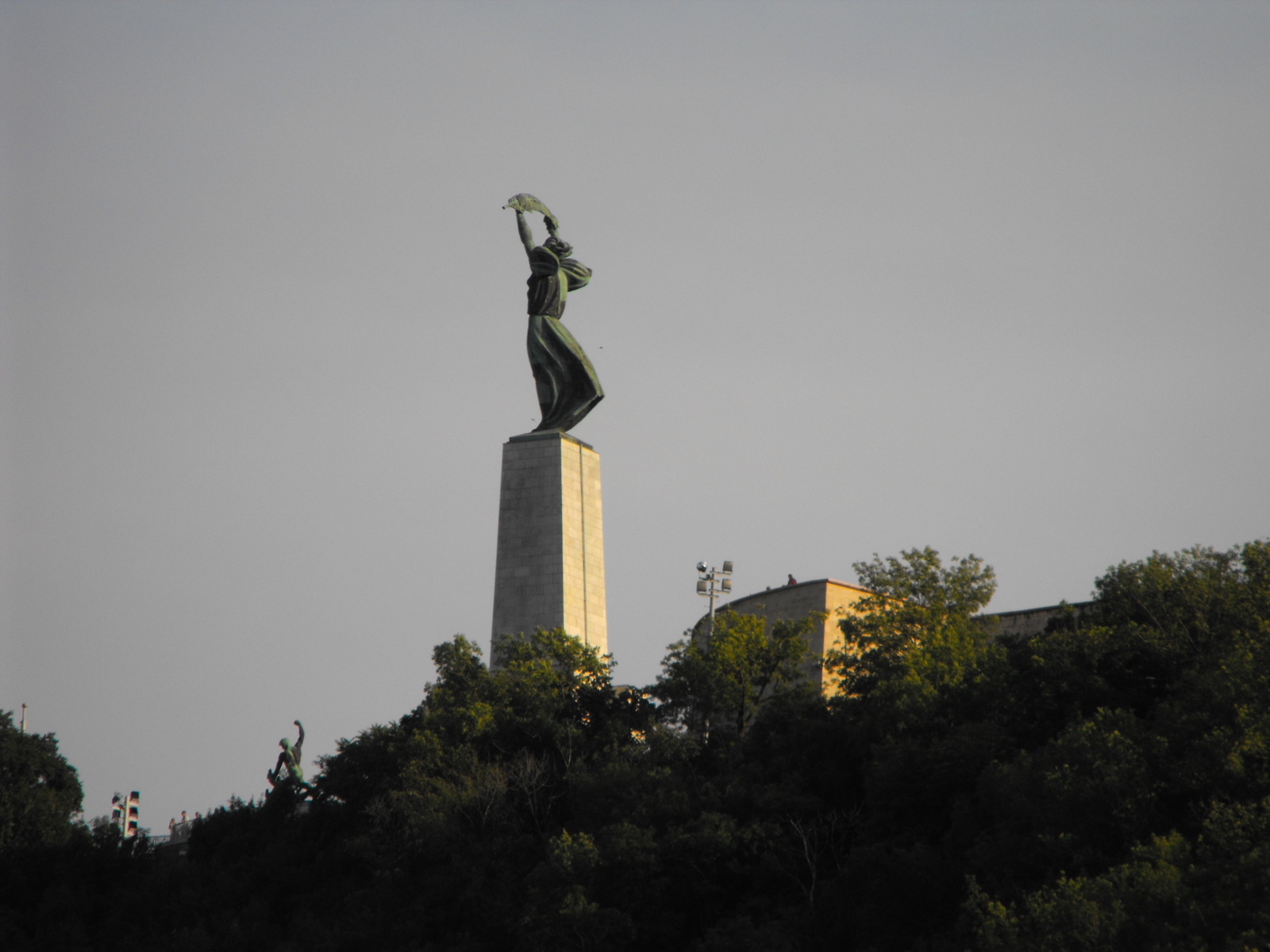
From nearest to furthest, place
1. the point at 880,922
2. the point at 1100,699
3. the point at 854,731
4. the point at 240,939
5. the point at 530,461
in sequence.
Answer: the point at 880,922 < the point at 1100,699 < the point at 854,731 < the point at 240,939 < the point at 530,461

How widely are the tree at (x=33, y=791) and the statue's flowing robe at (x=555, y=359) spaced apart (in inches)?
561

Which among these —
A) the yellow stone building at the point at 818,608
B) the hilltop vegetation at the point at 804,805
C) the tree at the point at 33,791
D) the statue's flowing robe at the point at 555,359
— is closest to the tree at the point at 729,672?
the hilltop vegetation at the point at 804,805

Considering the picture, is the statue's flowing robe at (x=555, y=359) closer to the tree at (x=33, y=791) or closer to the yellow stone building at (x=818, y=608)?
the yellow stone building at (x=818, y=608)

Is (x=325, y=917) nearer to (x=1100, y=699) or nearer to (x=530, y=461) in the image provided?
(x=530, y=461)

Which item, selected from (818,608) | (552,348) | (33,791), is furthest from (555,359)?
(33,791)

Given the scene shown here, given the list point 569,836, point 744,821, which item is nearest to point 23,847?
point 569,836

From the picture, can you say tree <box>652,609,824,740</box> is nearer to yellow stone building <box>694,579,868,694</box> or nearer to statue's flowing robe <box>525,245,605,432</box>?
yellow stone building <box>694,579,868,694</box>

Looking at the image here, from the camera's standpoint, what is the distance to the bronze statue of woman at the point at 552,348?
120ft

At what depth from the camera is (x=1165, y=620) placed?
28.1 m

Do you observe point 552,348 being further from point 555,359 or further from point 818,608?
point 818,608

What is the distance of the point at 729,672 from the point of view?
30.9 metres

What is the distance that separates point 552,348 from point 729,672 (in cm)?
932

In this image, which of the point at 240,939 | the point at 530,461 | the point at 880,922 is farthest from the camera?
the point at 530,461

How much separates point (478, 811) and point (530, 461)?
8372mm
